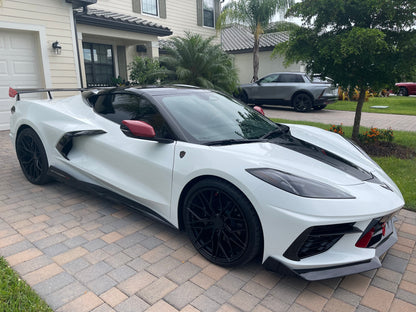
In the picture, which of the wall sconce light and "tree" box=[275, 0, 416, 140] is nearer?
"tree" box=[275, 0, 416, 140]

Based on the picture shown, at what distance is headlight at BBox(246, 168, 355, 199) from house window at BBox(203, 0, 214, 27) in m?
16.5

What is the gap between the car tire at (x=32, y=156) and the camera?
3877mm

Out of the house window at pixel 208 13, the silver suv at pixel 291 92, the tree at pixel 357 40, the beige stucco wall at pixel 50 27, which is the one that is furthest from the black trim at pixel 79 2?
the house window at pixel 208 13

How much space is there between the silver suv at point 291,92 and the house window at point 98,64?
5476 millimetres

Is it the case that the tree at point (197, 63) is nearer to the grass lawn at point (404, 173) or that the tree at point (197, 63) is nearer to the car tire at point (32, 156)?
the grass lawn at point (404, 173)

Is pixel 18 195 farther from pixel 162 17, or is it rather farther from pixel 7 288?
pixel 162 17

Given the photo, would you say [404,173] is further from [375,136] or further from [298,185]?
[298,185]

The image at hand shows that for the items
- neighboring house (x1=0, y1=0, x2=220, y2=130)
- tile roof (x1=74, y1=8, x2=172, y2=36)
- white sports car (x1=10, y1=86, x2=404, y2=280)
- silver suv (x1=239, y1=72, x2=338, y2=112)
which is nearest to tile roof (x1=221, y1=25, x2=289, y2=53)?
silver suv (x1=239, y1=72, x2=338, y2=112)

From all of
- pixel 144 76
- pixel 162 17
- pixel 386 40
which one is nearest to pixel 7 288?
pixel 386 40

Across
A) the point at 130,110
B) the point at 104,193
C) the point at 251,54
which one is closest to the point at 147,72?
the point at 130,110

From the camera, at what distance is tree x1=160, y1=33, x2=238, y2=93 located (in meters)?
10.0

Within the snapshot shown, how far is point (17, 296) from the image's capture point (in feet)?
6.84

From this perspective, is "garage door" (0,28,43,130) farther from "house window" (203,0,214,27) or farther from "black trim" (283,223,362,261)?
"house window" (203,0,214,27)

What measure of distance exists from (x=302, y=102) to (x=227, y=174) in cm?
1128
